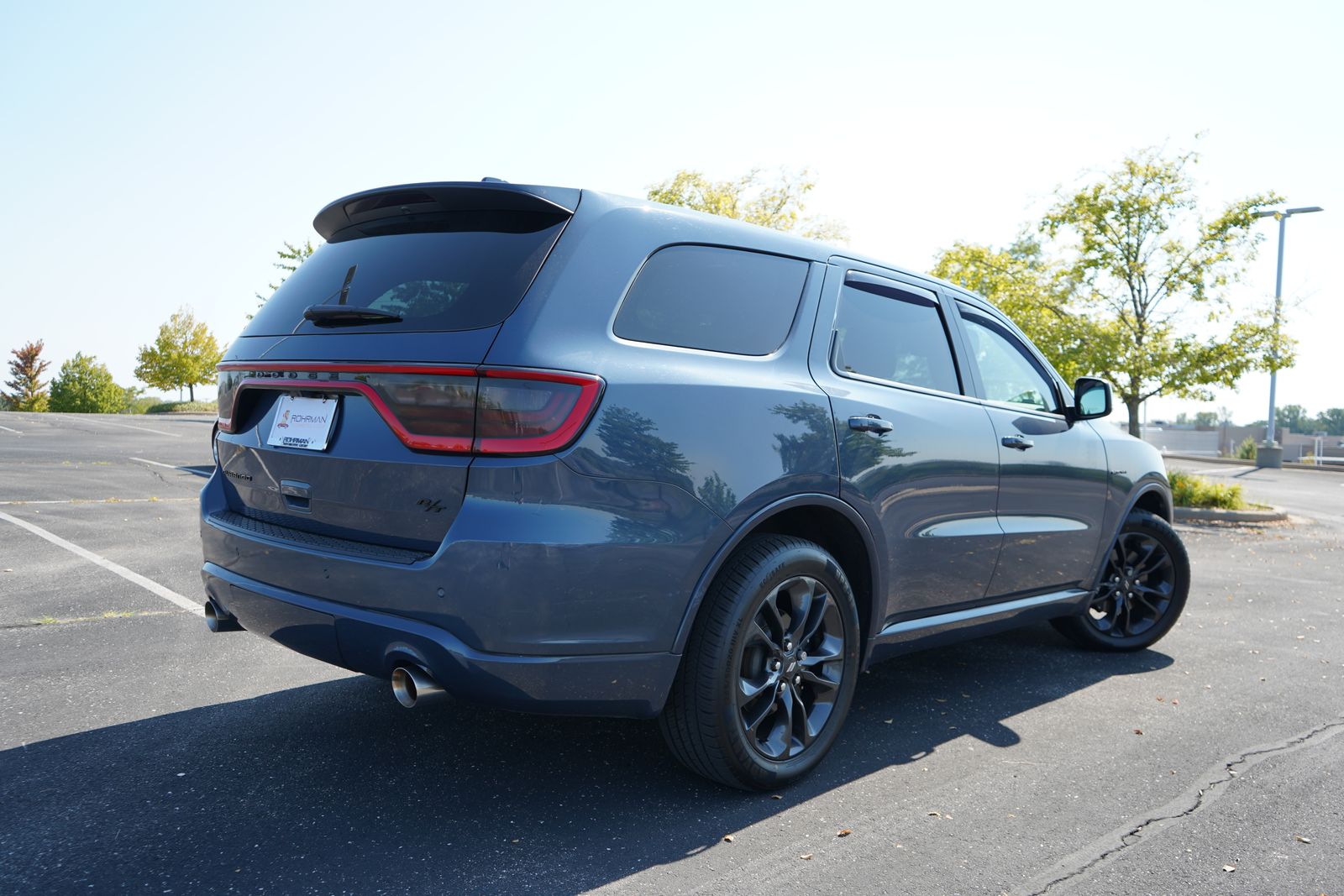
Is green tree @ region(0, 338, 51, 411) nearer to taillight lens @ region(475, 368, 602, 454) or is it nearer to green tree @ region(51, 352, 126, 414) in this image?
green tree @ region(51, 352, 126, 414)

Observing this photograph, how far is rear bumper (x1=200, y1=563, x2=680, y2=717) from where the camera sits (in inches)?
102

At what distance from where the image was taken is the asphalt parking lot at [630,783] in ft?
8.67

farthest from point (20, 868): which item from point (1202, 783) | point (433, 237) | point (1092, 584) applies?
point (1092, 584)

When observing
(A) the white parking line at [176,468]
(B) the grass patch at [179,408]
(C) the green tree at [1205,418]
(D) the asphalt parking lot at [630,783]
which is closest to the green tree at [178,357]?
(B) the grass patch at [179,408]

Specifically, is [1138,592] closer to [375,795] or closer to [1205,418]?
[375,795]

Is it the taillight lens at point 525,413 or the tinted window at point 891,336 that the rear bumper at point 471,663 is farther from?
the tinted window at point 891,336

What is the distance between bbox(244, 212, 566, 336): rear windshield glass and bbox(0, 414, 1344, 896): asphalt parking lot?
4.80 ft

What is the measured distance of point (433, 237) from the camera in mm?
3076

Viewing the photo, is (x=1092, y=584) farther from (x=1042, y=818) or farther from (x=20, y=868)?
(x=20, y=868)

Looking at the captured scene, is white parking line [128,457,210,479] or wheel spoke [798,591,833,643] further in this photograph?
white parking line [128,457,210,479]

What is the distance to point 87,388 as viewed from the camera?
7125cm

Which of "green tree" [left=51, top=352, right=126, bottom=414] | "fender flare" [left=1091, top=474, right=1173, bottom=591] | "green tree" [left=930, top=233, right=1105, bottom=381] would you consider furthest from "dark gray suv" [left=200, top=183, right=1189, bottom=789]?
"green tree" [left=51, top=352, right=126, bottom=414]

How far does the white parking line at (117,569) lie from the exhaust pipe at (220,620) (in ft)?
4.51

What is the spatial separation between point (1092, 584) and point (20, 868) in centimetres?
454
